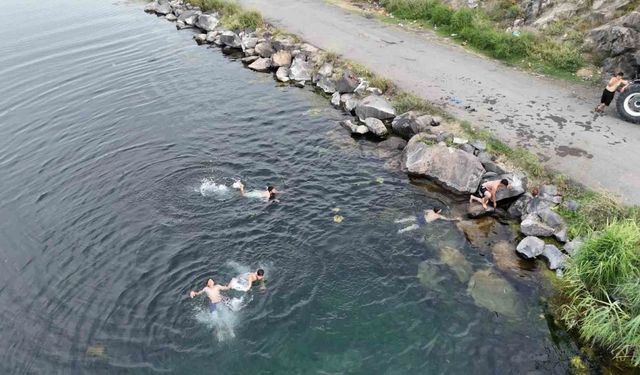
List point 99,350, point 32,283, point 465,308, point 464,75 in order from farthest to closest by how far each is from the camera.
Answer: point 464,75 → point 32,283 → point 465,308 → point 99,350

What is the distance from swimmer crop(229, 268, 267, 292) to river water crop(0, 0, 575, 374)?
28cm

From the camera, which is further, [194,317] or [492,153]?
[492,153]

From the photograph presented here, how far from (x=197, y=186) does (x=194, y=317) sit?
7286 mm

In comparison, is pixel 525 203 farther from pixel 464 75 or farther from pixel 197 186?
pixel 197 186

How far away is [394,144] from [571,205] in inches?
332

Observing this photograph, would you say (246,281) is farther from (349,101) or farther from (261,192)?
(349,101)

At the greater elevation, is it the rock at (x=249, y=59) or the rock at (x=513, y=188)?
the rock at (x=513, y=188)

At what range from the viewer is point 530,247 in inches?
654

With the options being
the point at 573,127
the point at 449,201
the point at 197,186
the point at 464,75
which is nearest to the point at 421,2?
the point at 464,75

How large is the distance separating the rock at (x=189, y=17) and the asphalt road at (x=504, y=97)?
29.6 ft

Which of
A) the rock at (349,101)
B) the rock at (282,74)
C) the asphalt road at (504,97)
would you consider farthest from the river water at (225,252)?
the asphalt road at (504,97)

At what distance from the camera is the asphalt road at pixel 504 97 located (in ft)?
62.4

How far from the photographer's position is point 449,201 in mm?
19656

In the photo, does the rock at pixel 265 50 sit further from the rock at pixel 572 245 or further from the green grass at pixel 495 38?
the rock at pixel 572 245
